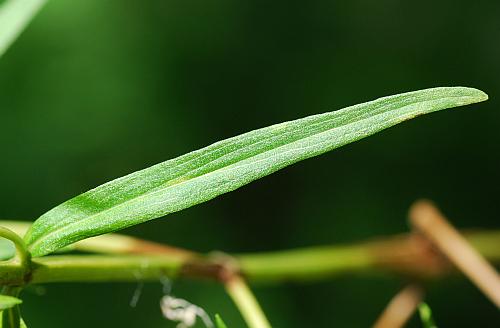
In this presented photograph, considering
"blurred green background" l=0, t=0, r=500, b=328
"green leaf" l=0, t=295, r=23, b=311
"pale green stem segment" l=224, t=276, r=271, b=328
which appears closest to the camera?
"green leaf" l=0, t=295, r=23, b=311

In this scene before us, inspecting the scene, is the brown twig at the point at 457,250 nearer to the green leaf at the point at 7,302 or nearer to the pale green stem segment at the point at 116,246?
the pale green stem segment at the point at 116,246

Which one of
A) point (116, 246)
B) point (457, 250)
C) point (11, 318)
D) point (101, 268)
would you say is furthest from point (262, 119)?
point (11, 318)

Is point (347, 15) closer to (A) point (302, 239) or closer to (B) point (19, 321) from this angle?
(A) point (302, 239)

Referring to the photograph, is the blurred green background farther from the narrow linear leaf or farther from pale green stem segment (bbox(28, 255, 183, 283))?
the narrow linear leaf

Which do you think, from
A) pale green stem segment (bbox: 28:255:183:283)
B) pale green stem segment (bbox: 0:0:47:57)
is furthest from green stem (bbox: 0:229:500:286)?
pale green stem segment (bbox: 0:0:47:57)

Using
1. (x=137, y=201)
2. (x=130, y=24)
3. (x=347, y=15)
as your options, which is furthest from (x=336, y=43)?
(x=137, y=201)

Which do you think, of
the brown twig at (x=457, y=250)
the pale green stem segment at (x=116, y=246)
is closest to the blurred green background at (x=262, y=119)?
the brown twig at (x=457, y=250)

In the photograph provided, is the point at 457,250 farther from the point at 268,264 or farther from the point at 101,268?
the point at 101,268
